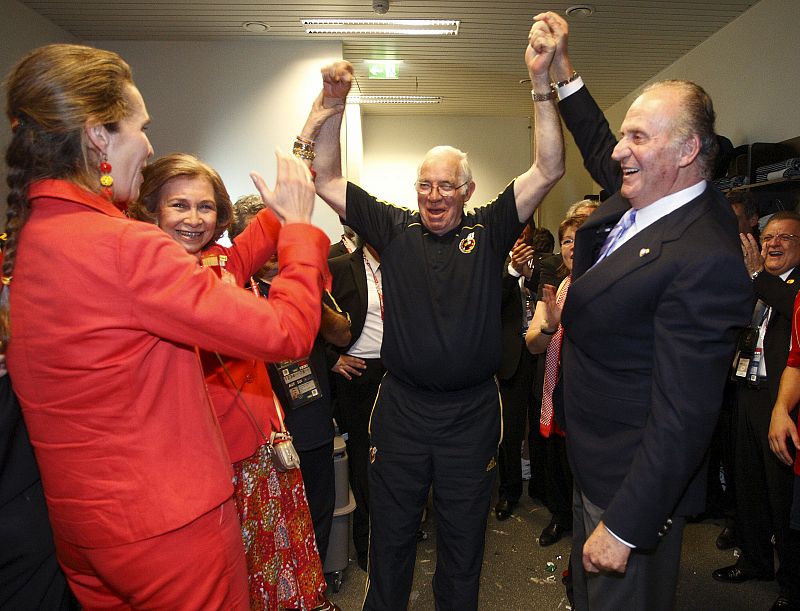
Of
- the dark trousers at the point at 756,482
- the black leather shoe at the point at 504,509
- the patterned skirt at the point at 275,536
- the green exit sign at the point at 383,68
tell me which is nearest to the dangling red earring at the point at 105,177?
the patterned skirt at the point at 275,536

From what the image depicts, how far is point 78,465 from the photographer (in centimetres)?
106

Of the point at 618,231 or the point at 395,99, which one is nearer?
the point at 618,231

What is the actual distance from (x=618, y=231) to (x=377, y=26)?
421 centimetres

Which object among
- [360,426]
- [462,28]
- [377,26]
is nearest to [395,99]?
[462,28]

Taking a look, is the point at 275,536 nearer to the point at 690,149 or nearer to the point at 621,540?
the point at 621,540

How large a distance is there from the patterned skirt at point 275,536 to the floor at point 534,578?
2.98 feet

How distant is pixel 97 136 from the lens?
107 cm

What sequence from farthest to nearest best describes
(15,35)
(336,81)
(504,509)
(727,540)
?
1. (15,35)
2. (504,509)
3. (727,540)
4. (336,81)

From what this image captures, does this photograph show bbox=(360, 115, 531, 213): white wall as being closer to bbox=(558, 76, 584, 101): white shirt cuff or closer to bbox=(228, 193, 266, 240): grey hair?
bbox=(228, 193, 266, 240): grey hair

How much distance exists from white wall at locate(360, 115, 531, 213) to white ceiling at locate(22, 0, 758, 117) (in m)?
1.92

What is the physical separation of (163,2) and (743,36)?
4.84m

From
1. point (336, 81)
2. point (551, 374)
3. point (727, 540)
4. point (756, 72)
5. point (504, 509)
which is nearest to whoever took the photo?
point (336, 81)

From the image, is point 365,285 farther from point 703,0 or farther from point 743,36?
point 743,36

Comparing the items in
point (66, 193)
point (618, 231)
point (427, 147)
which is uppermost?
point (427, 147)
